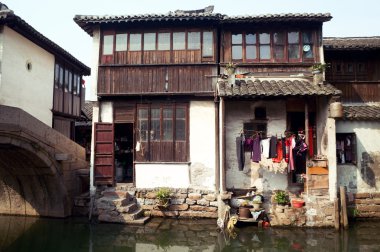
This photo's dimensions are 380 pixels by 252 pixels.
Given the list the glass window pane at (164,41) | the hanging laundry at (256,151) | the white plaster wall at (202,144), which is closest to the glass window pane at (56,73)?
the glass window pane at (164,41)

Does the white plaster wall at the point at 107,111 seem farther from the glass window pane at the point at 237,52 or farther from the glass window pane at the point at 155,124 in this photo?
the glass window pane at the point at 237,52

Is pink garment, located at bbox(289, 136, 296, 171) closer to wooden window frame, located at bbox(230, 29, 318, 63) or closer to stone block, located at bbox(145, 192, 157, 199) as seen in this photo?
wooden window frame, located at bbox(230, 29, 318, 63)

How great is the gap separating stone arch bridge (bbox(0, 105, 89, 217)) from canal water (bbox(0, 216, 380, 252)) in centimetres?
146

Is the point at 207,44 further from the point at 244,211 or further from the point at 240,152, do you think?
the point at 244,211

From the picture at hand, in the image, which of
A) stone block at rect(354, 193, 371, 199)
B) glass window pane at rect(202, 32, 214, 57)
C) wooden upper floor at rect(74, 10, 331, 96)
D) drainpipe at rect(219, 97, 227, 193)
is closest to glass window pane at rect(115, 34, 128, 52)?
Result: wooden upper floor at rect(74, 10, 331, 96)

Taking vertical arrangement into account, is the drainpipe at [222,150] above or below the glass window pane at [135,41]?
below

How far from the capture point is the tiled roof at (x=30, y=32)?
37.0 ft

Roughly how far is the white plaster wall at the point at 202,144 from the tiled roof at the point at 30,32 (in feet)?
24.2

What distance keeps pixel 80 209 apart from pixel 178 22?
9.32 metres

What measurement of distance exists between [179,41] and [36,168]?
810 centimetres

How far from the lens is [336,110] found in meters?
11.6

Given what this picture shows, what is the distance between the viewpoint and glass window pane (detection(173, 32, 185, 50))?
13.6 meters

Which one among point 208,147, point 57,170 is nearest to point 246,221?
point 208,147

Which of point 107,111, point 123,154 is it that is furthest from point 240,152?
point 123,154
